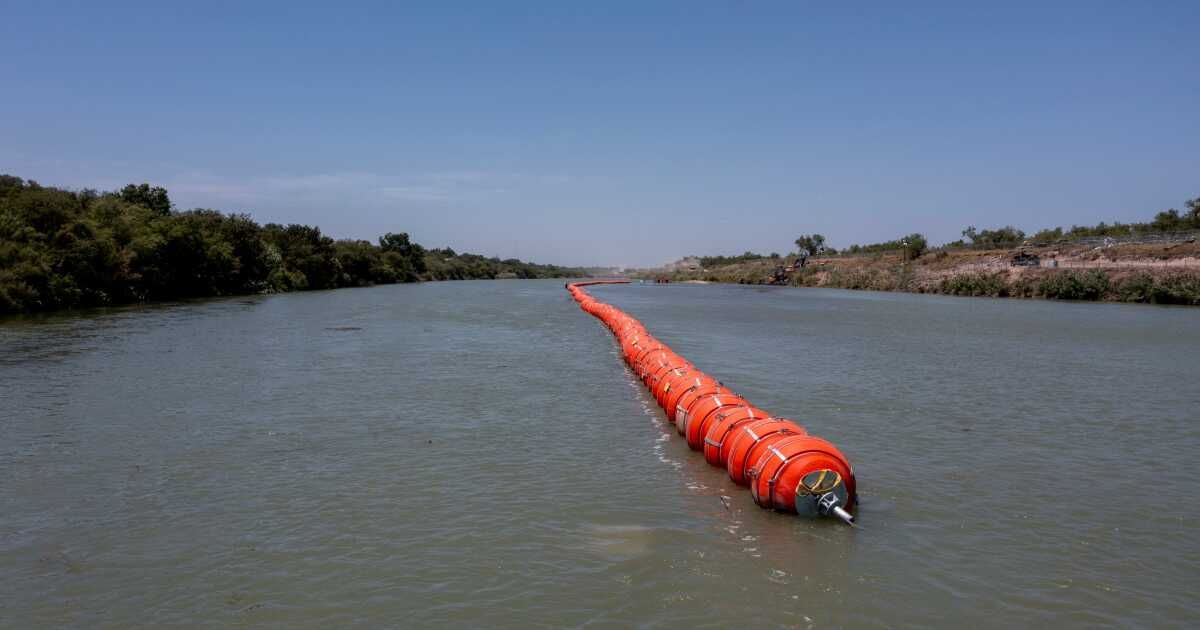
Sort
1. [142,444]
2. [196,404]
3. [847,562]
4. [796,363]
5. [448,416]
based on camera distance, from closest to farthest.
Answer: [847,562] < [142,444] < [448,416] < [196,404] < [796,363]

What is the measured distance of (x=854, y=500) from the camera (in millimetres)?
8805

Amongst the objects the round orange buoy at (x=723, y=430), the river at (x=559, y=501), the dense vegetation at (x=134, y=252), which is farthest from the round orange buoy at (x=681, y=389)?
the dense vegetation at (x=134, y=252)

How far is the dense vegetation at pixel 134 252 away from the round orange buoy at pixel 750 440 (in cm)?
3775

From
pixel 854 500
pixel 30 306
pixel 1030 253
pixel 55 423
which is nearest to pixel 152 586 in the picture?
pixel 854 500

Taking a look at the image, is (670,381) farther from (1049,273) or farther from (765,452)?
(1049,273)

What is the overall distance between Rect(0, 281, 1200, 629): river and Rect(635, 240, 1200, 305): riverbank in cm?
3767

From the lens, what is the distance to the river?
6.74 metres

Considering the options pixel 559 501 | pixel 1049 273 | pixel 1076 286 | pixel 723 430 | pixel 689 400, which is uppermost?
pixel 1049 273

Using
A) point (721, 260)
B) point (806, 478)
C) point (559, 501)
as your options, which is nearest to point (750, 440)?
point (806, 478)

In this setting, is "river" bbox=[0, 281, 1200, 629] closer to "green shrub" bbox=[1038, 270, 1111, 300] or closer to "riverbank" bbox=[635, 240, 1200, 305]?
"riverbank" bbox=[635, 240, 1200, 305]

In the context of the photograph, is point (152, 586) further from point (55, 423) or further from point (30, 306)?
point (30, 306)

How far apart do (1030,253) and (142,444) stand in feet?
259

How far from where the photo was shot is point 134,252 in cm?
4559

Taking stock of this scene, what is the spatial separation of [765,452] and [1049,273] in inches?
2424
